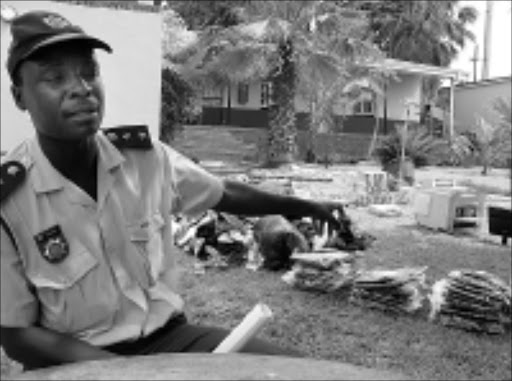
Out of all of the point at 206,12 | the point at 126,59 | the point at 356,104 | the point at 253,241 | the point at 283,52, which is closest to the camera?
the point at 253,241

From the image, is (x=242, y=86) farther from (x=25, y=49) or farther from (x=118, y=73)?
(x=25, y=49)

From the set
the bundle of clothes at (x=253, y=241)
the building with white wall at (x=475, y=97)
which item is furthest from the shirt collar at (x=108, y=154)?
the building with white wall at (x=475, y=97)

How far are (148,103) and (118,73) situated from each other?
43cm

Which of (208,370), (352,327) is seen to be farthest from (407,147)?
(208,370)

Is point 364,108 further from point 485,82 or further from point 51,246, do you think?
point 51,246

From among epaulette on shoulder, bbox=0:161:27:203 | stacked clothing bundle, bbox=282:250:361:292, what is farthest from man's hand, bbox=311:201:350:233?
stacked clothing bundle, bbox=282:250:361:292

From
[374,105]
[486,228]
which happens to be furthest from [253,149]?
[486,228]

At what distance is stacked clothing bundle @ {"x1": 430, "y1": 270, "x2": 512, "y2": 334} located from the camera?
436cm

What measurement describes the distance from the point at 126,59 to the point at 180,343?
17.7 feet

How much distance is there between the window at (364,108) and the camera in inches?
931

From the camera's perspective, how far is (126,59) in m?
6.66

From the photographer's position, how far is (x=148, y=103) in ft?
22.5

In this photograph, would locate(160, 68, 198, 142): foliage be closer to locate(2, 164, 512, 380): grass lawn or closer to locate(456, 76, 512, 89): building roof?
locate(2, 164, 512, 380): grass lawn

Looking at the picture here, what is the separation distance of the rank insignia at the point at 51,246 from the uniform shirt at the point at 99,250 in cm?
1
